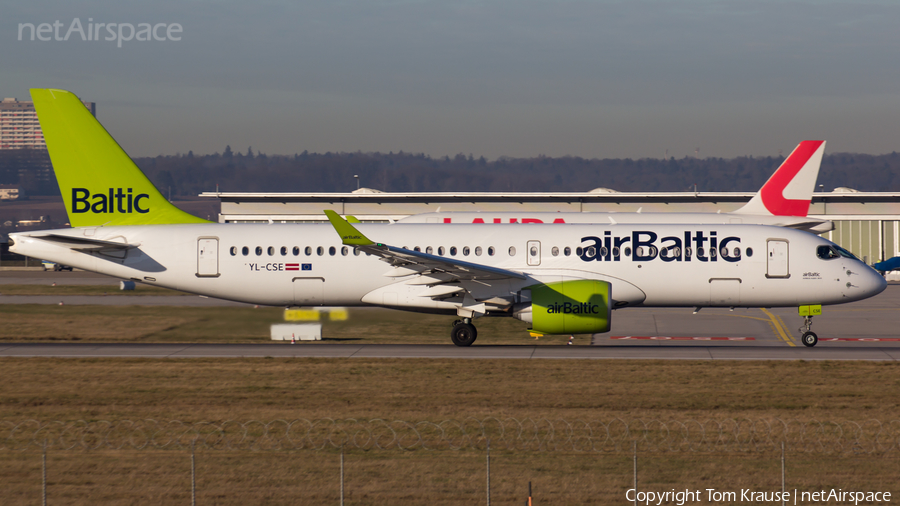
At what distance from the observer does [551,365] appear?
2436cm

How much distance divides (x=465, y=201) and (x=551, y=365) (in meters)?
59.5

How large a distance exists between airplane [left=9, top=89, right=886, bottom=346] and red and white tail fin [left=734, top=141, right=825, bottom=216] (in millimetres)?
19547

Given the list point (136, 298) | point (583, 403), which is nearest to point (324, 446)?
point (583, 403)

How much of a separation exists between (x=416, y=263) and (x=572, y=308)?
5.22 m

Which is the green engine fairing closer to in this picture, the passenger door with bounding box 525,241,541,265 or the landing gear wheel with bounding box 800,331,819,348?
the passenger door with bounding box 525,241,541,265

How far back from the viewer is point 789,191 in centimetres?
4784

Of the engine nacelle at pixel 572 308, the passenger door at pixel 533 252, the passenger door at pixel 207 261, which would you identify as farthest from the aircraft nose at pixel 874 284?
the passenger door at pixel 207 261

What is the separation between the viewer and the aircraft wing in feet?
83.4

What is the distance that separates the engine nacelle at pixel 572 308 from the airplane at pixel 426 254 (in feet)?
2.89

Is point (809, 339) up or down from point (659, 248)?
down

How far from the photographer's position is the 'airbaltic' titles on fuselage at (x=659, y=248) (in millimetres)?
28453

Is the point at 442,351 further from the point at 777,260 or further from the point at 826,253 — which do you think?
the point at 826,253

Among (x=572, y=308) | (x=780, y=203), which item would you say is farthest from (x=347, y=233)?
(x=780, y=203)

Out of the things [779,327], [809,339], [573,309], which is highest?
[573,309]
